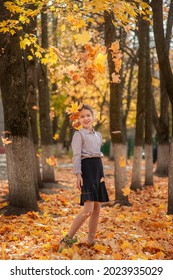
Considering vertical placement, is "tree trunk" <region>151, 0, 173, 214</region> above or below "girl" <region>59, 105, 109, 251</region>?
above

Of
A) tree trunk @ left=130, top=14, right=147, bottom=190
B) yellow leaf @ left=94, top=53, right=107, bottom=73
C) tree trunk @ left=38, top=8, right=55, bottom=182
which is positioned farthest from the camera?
tree trunk @ left=38, top=8, right=55, bottom=182

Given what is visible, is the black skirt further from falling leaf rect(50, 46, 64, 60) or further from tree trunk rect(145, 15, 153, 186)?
tree trunk rect(145, 15, 153, 186)

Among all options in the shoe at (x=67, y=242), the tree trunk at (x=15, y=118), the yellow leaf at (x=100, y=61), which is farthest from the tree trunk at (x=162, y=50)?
the shoe at (x=67, y=242)

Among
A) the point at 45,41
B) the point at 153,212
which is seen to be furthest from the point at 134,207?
the point at 45,41

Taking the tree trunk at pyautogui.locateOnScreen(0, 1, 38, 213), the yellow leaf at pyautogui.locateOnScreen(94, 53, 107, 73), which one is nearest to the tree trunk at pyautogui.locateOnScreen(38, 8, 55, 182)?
the tree trunk at pyautogui.locateOnScreen(0, 1, 38, 213)

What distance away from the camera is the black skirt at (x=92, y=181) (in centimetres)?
550

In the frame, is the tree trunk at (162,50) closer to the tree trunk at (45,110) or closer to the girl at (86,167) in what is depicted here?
the girl at (86,167)

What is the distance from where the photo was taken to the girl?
5.49m

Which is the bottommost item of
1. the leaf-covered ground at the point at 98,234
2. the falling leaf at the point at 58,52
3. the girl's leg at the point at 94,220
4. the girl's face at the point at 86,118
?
the leaf-covered ground at the point at 98,234

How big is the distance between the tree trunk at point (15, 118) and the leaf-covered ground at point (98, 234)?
1.88 feet

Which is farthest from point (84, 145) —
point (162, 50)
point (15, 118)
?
point (162, 50)

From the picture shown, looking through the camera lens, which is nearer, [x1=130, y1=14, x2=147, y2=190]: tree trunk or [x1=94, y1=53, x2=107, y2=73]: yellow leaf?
[x1=94, y1=53, x2=107, y2=73]: yellow leaf
